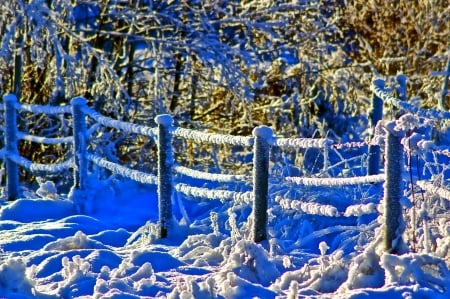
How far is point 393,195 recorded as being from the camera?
18.3 ft

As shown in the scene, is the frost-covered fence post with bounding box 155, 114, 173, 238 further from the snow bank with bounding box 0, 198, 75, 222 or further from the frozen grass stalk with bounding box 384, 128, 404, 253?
Result: the frozen grass stalk with bounding box 384, 128, 404, 253

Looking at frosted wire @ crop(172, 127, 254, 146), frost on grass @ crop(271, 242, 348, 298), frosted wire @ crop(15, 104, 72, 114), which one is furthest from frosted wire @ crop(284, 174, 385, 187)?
frosted wire @ crop(15, 104, 72, 114)

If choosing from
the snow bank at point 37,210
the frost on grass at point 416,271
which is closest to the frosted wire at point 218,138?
the frost on grass at point 416,271

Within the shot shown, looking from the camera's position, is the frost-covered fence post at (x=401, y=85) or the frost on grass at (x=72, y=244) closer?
the frost on grass at (x=72, y=244)

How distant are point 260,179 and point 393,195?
126 cm

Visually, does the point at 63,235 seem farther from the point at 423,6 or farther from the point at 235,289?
the point at 423,6

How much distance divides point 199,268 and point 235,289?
99 cm

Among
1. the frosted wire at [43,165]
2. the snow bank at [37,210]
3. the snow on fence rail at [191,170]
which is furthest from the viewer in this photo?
the frosted wire at [43,165]

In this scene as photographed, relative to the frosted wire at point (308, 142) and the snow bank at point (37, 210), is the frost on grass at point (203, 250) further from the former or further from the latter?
the snow bank at point (37, 210)

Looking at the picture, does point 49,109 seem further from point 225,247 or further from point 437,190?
point 437,190

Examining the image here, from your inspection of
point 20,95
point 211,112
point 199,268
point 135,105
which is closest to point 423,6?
point 211,112

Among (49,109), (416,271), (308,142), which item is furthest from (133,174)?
(416,271)

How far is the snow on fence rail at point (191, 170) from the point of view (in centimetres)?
627

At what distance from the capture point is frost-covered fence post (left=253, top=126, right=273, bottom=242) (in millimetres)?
6461
